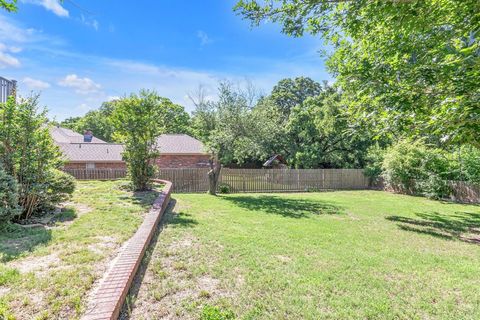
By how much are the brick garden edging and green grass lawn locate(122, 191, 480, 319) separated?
0.18m

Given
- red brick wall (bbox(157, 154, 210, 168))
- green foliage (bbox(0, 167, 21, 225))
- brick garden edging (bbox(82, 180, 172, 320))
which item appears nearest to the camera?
brick garden edging (bbox(82, 180, 172, 320))

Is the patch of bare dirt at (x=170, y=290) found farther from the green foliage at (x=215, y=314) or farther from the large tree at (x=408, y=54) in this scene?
the large tree at (x=408, y=54)

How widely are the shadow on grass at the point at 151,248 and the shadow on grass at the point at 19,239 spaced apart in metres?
1.66

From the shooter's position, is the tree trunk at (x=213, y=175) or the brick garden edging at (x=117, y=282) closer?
the brick garden edging at (x=117, y=282)

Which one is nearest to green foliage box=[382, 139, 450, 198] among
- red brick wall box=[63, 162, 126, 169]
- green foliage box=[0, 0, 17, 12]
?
green foliage box=[0, 0, 17, 12]

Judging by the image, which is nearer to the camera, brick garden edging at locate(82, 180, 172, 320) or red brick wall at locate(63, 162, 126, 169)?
brick garden edging at locate(82, 180, 172, 320)

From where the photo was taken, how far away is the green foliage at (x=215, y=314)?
263 centimetres

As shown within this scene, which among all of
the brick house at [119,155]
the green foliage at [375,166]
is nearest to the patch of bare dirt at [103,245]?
the brick house at [119,155]

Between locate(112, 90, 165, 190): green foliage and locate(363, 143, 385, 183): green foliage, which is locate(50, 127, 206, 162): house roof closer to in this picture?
locate(112, 90, 165, 190): green foliage

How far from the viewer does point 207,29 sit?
421 inches

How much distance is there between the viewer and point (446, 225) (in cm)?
780

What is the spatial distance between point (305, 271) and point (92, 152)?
67.0ft

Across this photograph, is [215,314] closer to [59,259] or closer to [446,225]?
[59,259]

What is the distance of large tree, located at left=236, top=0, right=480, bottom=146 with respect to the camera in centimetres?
332
